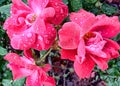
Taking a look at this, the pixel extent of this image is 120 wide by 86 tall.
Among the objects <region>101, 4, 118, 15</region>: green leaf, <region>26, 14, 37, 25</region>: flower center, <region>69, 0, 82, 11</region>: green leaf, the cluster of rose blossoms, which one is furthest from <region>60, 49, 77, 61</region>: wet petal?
<region>101, 4, 118, 15</region>: green leaf

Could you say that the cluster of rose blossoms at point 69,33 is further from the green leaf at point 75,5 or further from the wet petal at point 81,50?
the green leaf at point 75,5

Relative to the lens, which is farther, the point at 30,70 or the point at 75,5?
the point at 75,5

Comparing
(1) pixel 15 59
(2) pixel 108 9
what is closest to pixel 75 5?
(2) pixel 108 9

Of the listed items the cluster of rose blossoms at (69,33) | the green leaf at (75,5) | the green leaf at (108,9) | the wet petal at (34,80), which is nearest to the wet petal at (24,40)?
the cluster of rose blossoms at (69,33)

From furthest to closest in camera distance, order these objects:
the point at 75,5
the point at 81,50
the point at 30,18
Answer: the point at 75,5 < the point at 30,18 < the point at 81,50

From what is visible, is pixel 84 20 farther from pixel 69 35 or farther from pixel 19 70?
pixel 19 70

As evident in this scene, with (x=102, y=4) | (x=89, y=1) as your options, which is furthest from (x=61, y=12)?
(x=102, y=4)

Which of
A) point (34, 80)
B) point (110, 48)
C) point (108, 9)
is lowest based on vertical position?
point (108, 9)
